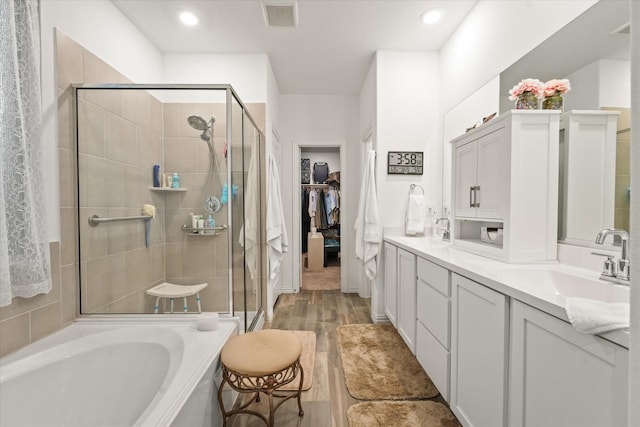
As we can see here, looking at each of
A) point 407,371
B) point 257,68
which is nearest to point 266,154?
point 257,68

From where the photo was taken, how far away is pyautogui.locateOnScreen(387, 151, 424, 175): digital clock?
293 cm

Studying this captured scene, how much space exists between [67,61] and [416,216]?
9.22 ft

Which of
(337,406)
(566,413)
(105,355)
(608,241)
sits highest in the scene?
(608,241)

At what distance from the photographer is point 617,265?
1.14 metres

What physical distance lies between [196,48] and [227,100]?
4.38ft

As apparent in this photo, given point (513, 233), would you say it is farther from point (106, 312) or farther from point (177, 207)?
point (106, 312)

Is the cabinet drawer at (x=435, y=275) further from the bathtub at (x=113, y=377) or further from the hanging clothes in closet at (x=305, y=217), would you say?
the hanging clothes in closet at (x=305, y=217)

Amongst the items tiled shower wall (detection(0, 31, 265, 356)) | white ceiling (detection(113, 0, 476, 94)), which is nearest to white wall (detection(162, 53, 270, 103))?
white ceiling (detection(113, 0, 476, 94))

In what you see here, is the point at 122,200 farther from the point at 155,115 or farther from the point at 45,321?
the point at 45,321

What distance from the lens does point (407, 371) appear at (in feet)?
6.71

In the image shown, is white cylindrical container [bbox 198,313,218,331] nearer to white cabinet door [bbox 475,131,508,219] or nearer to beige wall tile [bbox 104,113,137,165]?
beige wall tile [bbox 104,113,137,165]

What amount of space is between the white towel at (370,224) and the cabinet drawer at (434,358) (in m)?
0.98

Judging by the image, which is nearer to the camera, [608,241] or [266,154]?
[608,241]

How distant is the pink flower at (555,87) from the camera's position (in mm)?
1439
